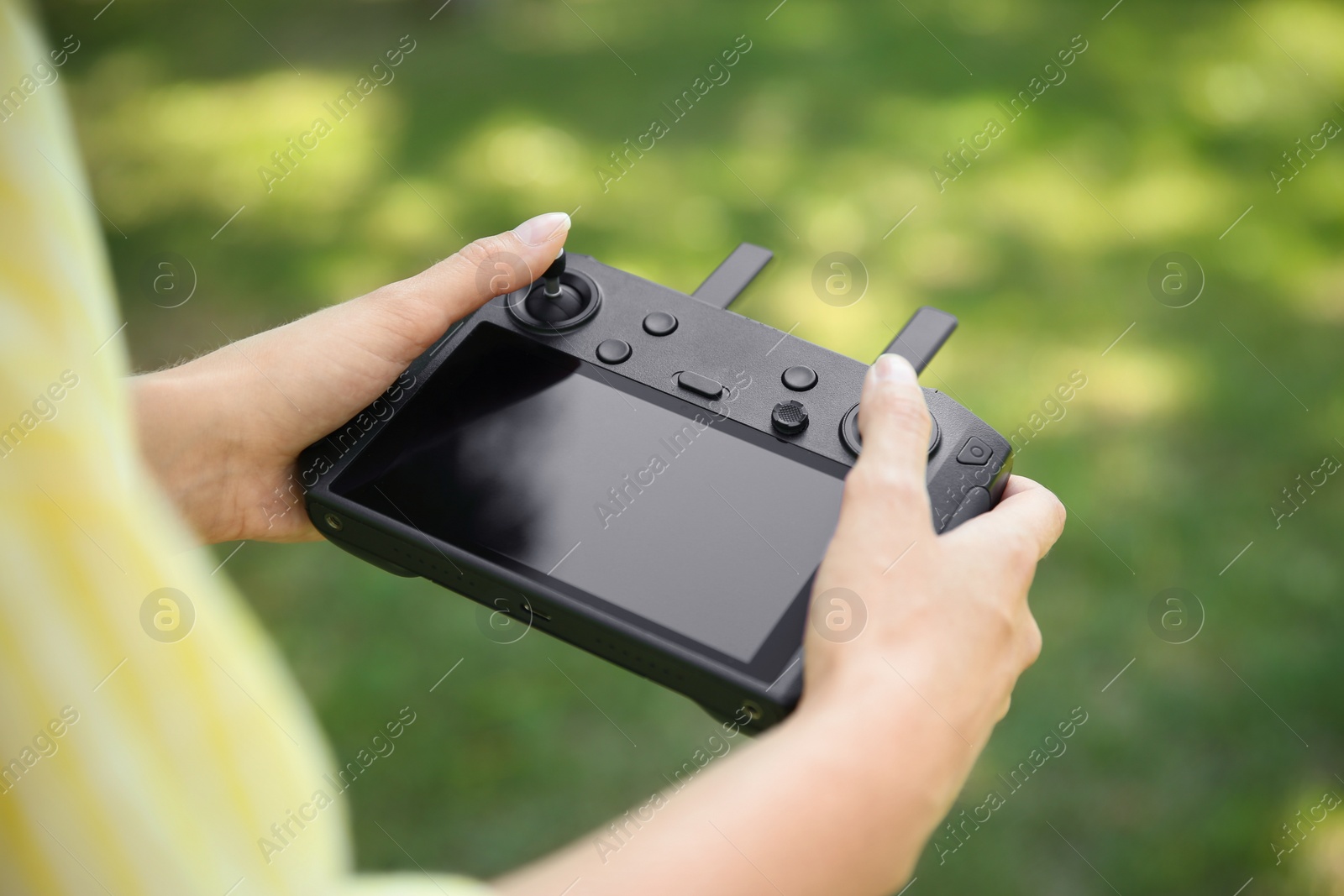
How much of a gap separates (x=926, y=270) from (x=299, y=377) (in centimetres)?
187

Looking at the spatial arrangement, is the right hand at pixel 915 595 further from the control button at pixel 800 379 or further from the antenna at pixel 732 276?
the antenna at pixel 732 276

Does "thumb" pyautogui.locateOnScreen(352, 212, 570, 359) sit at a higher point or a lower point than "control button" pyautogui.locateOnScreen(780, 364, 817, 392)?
lower

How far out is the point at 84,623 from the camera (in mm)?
594

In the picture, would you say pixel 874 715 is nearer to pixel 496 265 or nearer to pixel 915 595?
pixel 915 595

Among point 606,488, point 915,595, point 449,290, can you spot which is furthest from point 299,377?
point 915,595

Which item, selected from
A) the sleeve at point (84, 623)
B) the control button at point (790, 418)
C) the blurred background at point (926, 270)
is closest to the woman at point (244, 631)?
the sleeve at point (84, 623)

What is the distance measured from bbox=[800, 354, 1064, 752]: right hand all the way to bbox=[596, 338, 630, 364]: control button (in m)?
0.33

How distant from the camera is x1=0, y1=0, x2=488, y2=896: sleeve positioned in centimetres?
58

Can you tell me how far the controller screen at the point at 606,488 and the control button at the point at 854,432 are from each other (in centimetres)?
3

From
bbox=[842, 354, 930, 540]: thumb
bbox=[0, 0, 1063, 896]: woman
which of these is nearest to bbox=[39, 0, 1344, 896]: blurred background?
bbox=[0, 0, 1063, 896]: woman

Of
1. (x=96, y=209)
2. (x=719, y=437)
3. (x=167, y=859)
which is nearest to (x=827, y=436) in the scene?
(x=719, y=437)

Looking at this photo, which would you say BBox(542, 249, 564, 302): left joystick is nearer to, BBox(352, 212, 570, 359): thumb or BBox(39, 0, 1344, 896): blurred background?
BBox(352, 212, 570, 359): thumb

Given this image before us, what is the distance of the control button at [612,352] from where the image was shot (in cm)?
132

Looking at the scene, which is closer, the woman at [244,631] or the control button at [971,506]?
the woman at [244,631]
